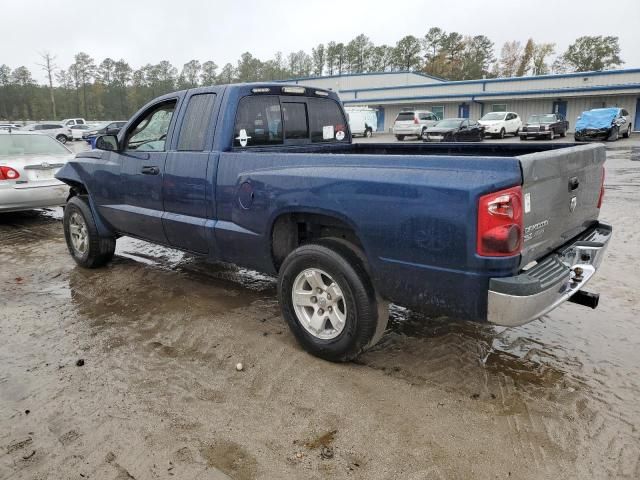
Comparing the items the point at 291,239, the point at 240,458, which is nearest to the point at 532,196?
the point at 291,239

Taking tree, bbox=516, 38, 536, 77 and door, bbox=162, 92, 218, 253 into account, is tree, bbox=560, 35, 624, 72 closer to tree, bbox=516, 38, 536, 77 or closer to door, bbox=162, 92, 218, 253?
tree, bbox=516, 38, 536, 77

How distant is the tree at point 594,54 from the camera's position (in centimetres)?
7462

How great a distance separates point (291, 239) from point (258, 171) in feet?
1.90

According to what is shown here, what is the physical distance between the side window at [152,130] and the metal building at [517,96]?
110 ft

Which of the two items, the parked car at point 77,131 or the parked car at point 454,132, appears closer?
the parked car at point 454,132

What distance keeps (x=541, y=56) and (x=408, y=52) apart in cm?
2352

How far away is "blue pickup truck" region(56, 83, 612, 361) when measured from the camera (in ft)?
8.95

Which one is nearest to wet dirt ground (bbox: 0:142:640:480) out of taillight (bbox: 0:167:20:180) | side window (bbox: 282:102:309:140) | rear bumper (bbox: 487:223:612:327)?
rear bumper (bbox: 487:223:612:327)

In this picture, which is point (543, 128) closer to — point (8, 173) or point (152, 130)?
point (8, 173)

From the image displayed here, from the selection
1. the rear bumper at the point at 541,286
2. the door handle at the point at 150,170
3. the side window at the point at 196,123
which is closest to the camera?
the rear bumper at the point at 541,286

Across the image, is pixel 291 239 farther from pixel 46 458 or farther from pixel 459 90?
pixel 459 90

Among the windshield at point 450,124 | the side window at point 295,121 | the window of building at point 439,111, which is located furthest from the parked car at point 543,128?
the side window at point 295,121

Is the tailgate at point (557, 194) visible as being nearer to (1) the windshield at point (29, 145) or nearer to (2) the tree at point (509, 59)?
(1) the windshield at point (29, 145)

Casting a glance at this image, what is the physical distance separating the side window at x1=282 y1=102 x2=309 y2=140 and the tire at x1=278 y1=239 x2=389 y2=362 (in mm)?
1621
